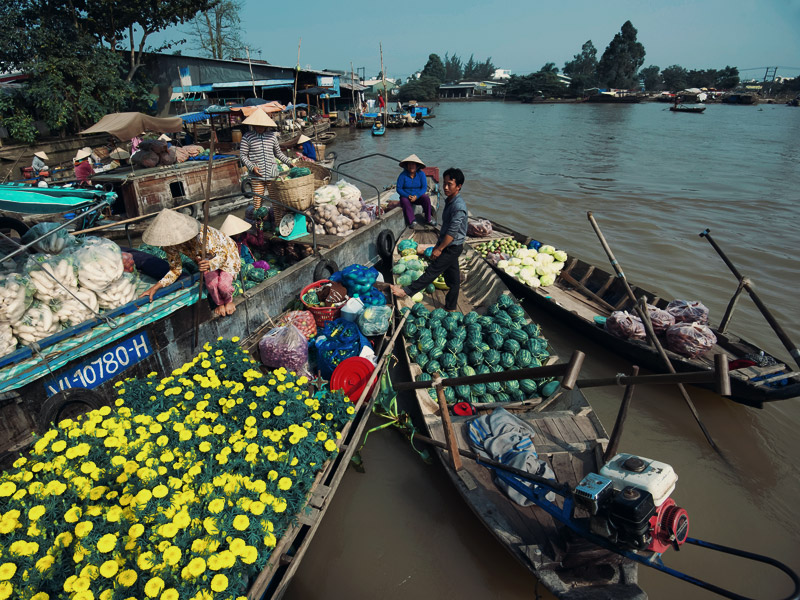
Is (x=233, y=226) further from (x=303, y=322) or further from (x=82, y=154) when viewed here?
(x=82, y=154)

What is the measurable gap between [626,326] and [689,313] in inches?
36.2

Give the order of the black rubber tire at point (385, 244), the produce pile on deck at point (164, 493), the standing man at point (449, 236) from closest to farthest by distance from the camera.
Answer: the produce pile on deck at point (164, 493) < the standing man at point (449, 236) < the black rubber tire at point (385, 244)

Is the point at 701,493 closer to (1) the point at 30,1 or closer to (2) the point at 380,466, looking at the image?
(2) the point at 380,466

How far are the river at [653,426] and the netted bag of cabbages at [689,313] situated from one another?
39.6 inches

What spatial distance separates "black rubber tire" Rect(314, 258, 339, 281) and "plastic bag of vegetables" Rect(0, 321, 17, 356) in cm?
344

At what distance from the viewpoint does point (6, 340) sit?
3.18 m

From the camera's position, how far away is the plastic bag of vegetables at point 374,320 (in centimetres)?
491

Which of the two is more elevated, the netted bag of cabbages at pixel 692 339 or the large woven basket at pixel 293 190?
the large woven basket at pixel 293 190

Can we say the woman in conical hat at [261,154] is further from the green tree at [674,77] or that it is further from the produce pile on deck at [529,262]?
the green tree at [674,77]

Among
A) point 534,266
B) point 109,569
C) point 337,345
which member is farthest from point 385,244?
point 109,569

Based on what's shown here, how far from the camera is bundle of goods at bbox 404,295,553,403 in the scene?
15.2 feet

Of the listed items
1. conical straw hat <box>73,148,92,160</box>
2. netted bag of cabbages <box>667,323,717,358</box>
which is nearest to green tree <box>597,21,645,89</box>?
conical straw hat <box>73,148,92,160</box>

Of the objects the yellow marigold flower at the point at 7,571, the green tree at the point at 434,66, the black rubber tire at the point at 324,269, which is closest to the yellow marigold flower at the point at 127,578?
the yellow marigold flower at the point at 7,571

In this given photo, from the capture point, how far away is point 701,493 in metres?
4.37
